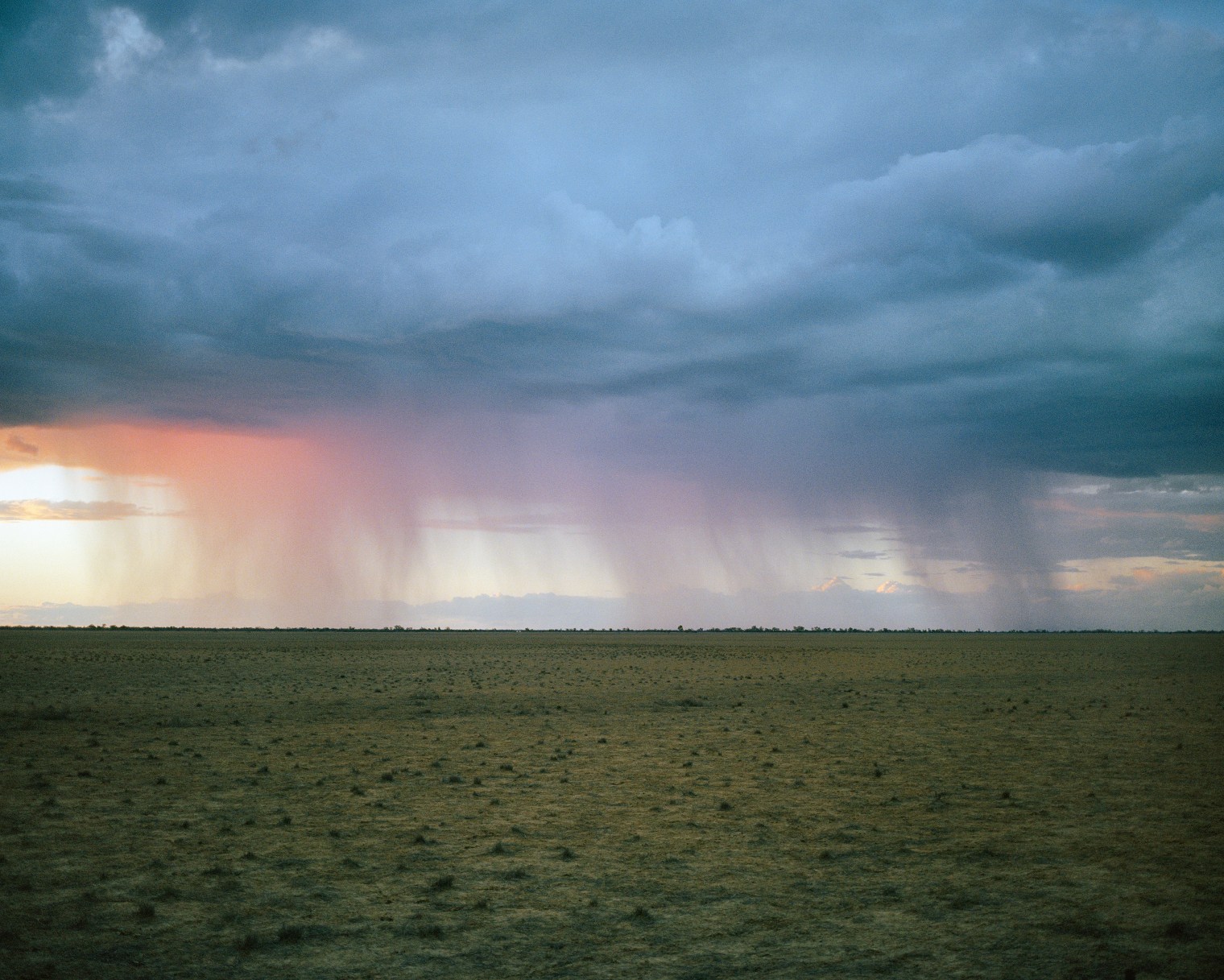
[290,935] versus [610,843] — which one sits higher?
[290,935]

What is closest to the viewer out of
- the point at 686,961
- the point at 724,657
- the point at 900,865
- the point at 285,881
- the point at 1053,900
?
the point at 686,961

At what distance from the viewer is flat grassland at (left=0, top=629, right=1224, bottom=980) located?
393 inches

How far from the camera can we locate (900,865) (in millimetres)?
13430

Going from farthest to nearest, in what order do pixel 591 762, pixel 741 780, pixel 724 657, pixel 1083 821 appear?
pixel 724 657
pixel 591 762
pixel 741 780
pixel 1083 821

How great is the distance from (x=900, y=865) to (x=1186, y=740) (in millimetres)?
18557

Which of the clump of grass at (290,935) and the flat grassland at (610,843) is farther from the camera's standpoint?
the clump of grass at (290,935)

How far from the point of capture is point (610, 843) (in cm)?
1483

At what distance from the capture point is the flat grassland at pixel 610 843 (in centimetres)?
998

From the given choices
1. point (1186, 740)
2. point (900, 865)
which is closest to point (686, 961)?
point (900, 865)

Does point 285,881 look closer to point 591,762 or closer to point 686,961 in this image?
point 686,961

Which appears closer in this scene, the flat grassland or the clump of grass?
the flat grassland

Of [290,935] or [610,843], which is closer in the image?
[290,935]

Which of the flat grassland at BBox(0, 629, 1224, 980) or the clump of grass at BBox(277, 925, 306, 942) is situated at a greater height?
the clump of grass at BBox(277, 925, 306, 942)

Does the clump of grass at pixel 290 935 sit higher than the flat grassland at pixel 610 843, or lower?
higher
